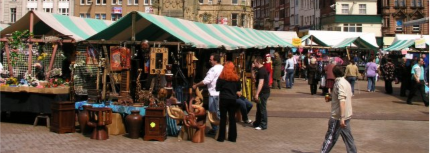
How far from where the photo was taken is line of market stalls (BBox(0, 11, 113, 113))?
11.8 meters

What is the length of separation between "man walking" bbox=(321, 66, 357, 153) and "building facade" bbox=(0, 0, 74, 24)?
2435 inches

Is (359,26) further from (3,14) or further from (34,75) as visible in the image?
(34,75)

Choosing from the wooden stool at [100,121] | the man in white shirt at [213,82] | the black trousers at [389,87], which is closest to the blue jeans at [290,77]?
the black trousers at [389,87]

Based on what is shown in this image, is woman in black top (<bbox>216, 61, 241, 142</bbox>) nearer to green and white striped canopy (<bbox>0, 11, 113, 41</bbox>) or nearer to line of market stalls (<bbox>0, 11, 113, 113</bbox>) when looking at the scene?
line of market stalls (<bbox>0, 11, 113, 113</bbox>)

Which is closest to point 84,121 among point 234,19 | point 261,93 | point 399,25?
point 261,93

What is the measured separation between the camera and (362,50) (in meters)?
36.8

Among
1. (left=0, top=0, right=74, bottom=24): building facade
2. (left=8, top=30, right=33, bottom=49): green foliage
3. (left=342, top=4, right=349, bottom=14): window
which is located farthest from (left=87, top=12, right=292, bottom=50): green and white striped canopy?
(left=0, top=0, right=74, bottom=24): building facade

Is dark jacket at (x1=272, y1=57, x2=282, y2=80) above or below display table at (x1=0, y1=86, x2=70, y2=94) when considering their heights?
above

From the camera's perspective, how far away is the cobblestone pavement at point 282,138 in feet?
31.0

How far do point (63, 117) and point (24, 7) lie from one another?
203 ft

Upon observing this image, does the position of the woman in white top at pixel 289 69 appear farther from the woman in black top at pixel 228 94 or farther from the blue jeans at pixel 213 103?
the woman in black top at pixel 228 94

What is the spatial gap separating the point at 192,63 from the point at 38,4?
6245 centimetres

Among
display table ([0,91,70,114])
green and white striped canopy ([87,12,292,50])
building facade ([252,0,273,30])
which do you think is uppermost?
building facade ([252,0,273,30])

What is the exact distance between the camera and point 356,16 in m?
61.9
